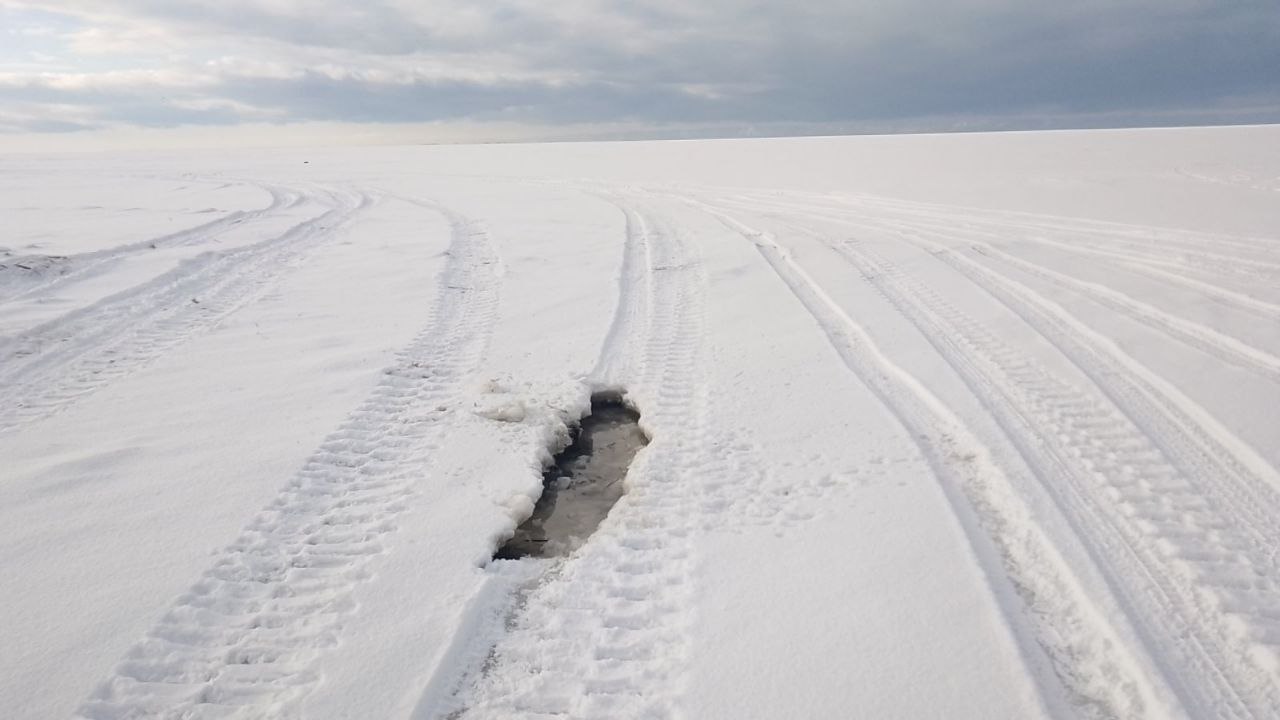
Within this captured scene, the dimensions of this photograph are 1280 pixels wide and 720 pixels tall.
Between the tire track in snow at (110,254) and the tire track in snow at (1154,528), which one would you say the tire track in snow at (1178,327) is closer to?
the tire track in snow at (1154,528)

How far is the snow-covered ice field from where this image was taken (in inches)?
107

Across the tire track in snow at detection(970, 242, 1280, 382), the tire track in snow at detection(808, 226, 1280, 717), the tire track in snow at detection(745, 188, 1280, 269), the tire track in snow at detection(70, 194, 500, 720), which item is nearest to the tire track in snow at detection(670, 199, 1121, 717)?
the tire track in snow at detection(808, 226, 1280, 717)

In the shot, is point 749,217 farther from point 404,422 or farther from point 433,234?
point 404,422

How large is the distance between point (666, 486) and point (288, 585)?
1.93 metres

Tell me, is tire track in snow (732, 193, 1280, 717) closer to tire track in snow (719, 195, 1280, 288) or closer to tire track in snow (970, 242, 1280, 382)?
tire track in snow (970, 242, 1280, 382)

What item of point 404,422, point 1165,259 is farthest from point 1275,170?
point 404,422

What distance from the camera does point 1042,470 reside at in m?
3.98

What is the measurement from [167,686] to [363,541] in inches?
40.0

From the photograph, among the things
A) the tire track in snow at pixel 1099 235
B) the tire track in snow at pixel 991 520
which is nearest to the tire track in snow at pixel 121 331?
the tire track in snow at pixel 991 520

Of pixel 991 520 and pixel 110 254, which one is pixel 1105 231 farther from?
pixel 110 254

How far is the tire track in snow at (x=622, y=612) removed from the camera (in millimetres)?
2654

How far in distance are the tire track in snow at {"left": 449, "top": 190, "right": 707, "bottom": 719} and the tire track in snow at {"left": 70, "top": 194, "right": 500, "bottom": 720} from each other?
77 centimetres

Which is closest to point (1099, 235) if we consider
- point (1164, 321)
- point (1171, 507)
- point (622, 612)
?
point (1164, 321)

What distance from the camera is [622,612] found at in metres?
3.09
